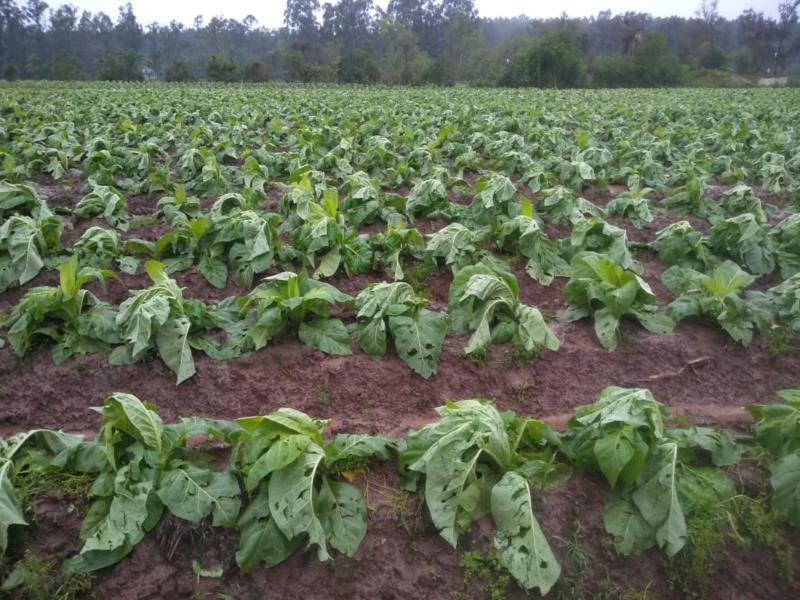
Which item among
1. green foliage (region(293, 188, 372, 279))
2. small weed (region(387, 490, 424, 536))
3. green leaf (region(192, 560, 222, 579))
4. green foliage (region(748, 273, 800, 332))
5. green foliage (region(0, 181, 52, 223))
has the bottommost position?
green leaf (region(192, 560, 222, 579))

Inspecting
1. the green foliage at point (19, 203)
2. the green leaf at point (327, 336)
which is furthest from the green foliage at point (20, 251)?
the green leaf at point (327, 336)

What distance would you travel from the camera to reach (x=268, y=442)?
9.16ft

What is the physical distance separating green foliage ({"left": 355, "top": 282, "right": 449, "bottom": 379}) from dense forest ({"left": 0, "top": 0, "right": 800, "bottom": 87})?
5807 cm

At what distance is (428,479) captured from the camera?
2.77 m

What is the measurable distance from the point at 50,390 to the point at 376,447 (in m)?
2.68

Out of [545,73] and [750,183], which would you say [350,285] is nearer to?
[750,183]

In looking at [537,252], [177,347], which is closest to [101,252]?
[177,347]

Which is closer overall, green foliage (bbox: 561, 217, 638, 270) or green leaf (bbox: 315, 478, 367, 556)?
green leaf (bbox: 315, 478, 367, 556)

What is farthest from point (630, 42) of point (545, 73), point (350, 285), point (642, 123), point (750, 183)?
point (350, 285)

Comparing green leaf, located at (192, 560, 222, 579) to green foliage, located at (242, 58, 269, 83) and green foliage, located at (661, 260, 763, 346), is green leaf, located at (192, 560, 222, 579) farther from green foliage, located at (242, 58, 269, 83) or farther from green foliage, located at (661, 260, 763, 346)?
green foliage, located at (242, 58, 269, 83)

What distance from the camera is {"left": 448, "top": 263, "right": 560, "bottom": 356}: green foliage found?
14.2ft

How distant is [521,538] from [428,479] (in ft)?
1.79

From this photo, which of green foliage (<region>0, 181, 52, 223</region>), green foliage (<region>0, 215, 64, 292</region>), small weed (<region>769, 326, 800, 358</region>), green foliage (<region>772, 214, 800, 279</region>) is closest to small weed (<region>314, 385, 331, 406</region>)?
green foliage (<region>0, 215, 64, 292</region>)

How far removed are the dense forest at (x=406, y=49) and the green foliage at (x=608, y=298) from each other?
57.3 metres
